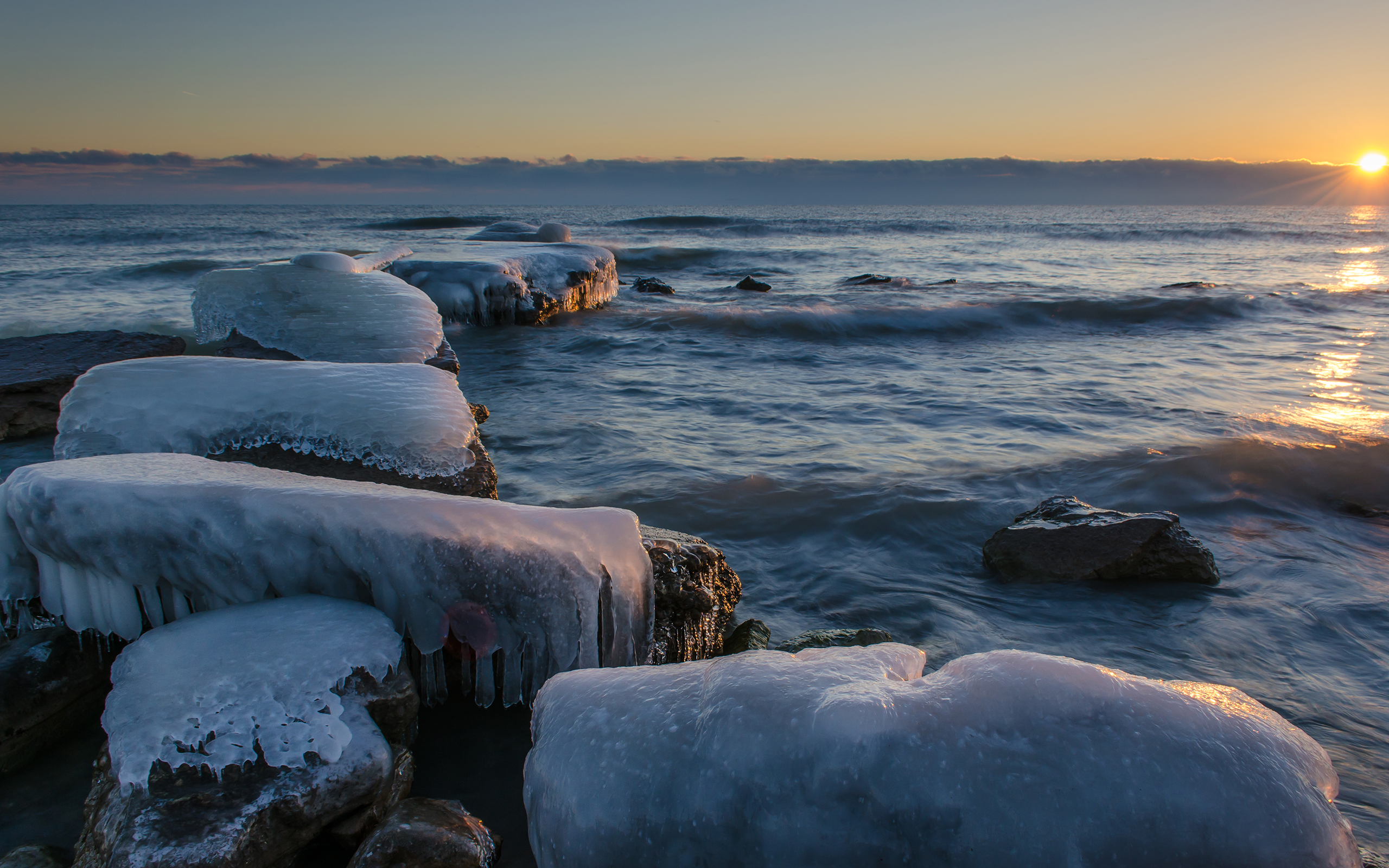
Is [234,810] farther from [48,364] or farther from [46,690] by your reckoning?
[48,364]

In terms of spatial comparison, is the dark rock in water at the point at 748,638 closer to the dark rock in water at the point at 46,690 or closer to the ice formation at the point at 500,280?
the dark rock in water at the point at 46,690

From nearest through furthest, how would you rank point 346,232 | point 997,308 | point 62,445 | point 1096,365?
point 62,445, point 1096,365, point 997,308, point 346,232

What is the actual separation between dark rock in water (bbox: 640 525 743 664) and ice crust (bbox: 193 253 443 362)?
3.00m

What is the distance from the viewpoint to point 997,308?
12.5m

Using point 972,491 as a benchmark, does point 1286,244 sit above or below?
above

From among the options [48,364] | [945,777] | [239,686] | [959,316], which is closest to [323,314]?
[48,364]

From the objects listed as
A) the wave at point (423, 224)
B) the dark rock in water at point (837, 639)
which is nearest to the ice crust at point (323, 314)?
the dark rock in water at point (837, 639)

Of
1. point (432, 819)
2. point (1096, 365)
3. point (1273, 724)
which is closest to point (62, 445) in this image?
point (432, 819)

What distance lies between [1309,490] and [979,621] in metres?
2.90

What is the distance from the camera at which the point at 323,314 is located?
5.51m

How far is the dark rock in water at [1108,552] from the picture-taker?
356 centimetres

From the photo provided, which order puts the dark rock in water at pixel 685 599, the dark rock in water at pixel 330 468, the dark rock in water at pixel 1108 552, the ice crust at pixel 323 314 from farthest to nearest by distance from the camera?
1. the ice crust at pixel 323 314
2. the dark rock in water at pixel 1108 552
3. the dark rock in water at pixel 330 468
4. the dark rock in water at pixel 685 599

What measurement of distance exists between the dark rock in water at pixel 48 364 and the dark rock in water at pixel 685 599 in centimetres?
362

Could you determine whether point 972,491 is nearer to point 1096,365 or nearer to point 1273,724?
point 1273,724
